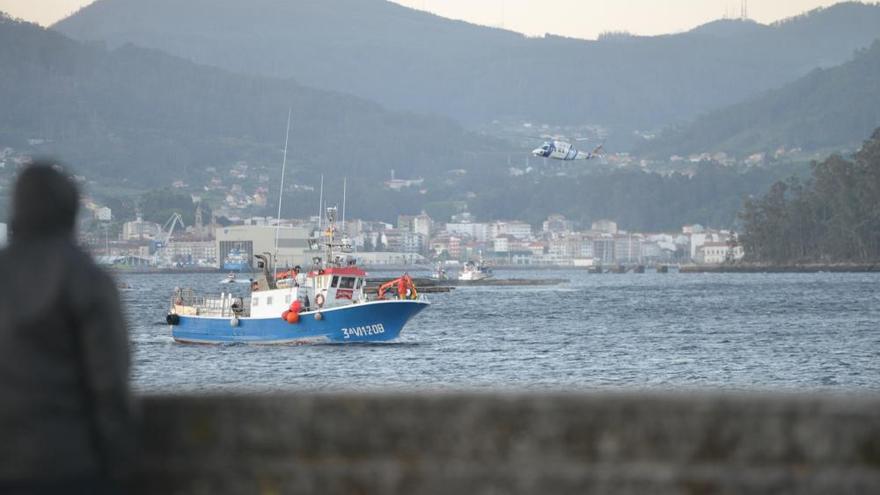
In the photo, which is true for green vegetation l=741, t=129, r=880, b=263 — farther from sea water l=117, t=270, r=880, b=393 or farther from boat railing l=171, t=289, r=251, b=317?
boat railing l=171, t=289, r=251, b=317

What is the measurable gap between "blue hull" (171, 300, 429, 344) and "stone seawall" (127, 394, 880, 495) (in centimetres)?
3908

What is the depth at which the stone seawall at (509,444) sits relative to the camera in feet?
17.8

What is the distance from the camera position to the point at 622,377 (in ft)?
125

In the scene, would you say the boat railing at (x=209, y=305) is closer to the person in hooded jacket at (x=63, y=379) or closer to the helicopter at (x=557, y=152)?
the person in hooded jacket at (x=63, y=379)

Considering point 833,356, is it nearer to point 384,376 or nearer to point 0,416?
point 384,376

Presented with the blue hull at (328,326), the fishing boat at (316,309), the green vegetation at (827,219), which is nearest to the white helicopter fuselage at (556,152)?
the green vegetation at (827,219)

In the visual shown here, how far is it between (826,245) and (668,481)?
185 meters

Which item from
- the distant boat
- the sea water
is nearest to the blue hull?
the sea water

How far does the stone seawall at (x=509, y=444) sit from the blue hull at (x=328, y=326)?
3908 cm

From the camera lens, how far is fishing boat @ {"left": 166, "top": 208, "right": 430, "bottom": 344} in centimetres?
4512

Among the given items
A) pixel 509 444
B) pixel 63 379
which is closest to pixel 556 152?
pixel 509 444

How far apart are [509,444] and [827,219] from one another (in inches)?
7369

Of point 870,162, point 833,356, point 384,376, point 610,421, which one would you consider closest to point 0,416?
point 610,421

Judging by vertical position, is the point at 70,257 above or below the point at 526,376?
above
